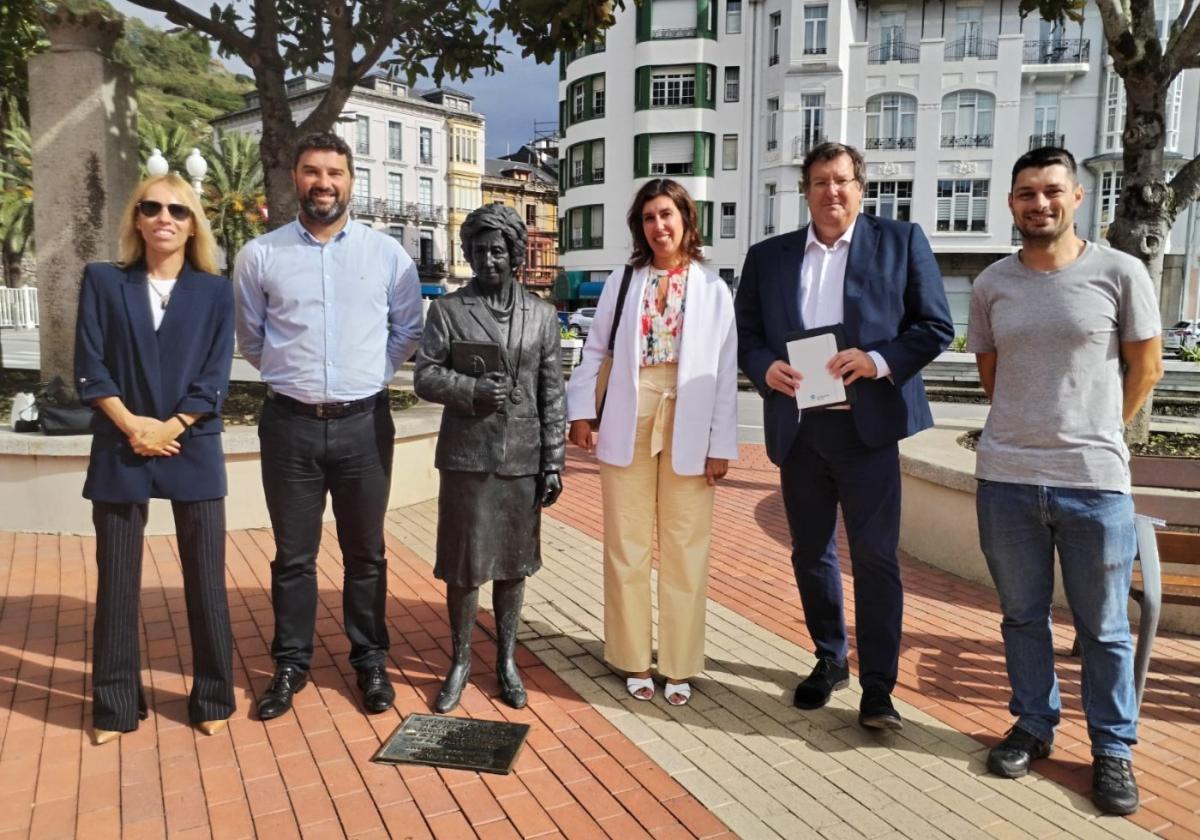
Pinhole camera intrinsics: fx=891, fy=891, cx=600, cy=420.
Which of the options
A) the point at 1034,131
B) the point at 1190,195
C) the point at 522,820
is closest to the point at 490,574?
the point at 522,820

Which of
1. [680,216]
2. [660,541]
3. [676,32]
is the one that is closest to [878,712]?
[660,541]

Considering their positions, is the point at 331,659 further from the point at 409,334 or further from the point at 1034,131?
the point at 1034,131

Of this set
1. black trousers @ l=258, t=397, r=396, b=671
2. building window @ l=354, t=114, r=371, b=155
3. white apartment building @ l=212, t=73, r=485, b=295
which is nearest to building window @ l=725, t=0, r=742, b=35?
white apartment building @ l=212, t=73, r=485, b=295

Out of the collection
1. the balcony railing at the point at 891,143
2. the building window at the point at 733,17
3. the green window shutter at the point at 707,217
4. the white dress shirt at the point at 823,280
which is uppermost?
the building window at the point at 733,17

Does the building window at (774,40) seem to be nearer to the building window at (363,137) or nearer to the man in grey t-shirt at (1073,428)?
the building window at (363,137)

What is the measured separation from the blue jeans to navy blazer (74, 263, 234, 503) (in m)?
3.06

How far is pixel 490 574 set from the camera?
147 inches

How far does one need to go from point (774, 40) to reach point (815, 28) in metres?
1.97

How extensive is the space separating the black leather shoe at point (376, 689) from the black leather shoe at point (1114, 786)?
8.90ft

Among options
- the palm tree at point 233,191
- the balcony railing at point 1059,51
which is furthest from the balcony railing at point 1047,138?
the palm tree at point 233,191

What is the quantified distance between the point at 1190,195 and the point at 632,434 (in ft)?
19.4

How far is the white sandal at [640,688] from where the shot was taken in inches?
155

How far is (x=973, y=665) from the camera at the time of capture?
436 cm

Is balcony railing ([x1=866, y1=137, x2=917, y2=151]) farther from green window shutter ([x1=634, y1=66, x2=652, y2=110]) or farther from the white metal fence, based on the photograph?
the white metal fence
